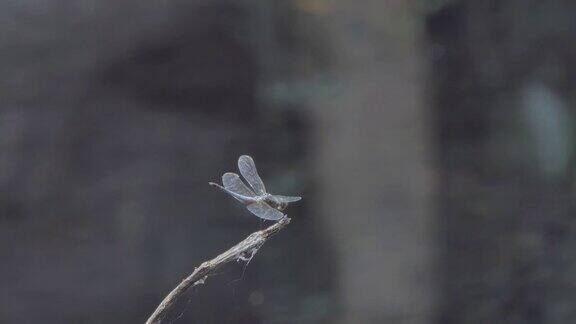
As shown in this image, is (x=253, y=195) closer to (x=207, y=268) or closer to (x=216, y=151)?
(x=207, y=268)

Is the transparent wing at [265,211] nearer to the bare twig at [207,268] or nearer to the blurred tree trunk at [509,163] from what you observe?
the bare twig at [207,268]

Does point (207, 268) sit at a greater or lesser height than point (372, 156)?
lesser

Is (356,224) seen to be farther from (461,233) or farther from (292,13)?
(292,13)

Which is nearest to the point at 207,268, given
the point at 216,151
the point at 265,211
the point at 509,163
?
the point at 265,211

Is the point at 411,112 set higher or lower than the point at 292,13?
lower

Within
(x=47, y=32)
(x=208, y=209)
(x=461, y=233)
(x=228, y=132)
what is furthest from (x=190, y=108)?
(x=461, y=233)

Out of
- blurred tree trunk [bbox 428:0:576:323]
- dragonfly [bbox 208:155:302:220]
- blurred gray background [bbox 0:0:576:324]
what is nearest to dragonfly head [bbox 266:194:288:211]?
dragonfly [bbox 208:155:302:220]

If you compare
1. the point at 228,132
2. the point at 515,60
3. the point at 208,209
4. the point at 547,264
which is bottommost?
the point at 547,264

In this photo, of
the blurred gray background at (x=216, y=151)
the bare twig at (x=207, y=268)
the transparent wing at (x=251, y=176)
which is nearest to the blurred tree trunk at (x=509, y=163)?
the blurred gray background at (x=216, y=151)
